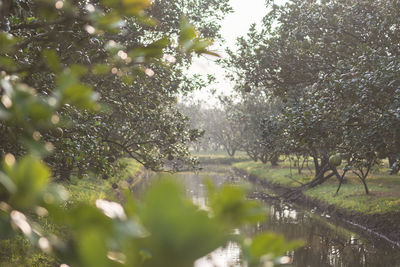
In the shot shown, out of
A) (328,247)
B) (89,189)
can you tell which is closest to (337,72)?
(328,247)

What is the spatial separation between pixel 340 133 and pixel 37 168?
11.0 m

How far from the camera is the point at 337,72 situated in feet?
32.1

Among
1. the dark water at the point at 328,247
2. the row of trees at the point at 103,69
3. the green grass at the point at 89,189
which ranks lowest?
the dark water at the point at 328,247

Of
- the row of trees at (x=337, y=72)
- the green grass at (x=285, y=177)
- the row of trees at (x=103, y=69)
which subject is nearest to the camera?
the row of trees at (x=103, y=69)

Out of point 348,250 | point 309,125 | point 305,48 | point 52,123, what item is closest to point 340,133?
point 309,125

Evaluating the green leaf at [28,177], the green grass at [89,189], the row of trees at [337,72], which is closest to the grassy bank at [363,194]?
the row of trees at [337,72]

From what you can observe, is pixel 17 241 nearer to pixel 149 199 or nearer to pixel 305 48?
pixel 149 199

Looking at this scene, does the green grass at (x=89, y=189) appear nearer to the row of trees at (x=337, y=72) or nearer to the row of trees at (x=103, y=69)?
the row of trees at (x=103, y=69)

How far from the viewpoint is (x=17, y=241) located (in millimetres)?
8156

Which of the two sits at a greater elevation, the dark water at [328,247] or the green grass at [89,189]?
the green grass at [89,189]

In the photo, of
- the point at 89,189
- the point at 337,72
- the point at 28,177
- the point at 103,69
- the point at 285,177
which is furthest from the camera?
the point at 285,177

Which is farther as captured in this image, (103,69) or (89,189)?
(89,189)

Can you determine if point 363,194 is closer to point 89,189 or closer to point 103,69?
point 89,189

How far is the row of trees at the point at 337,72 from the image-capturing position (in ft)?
29.9
